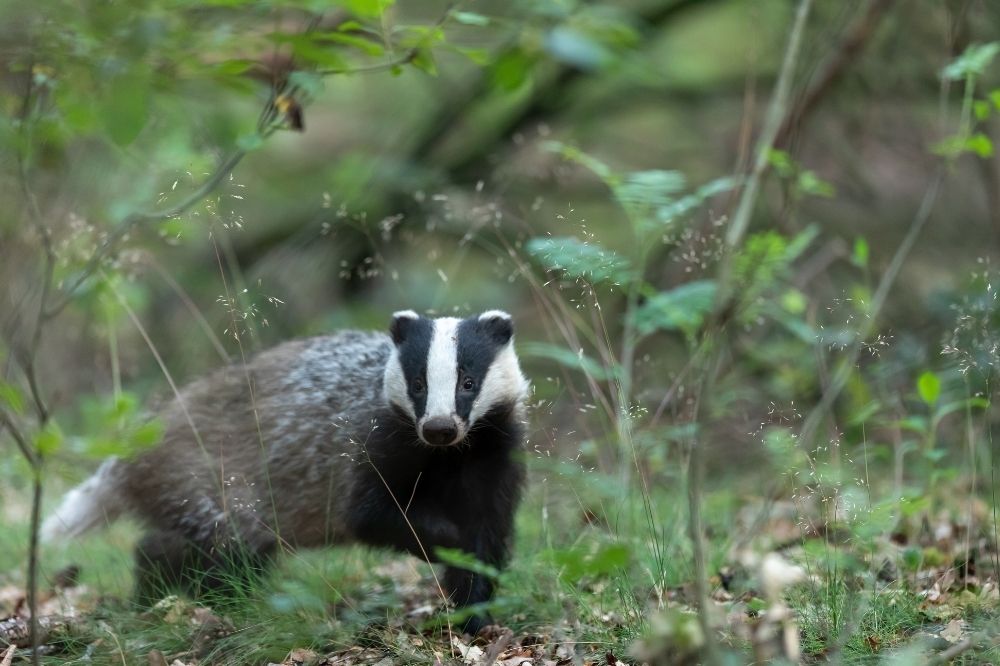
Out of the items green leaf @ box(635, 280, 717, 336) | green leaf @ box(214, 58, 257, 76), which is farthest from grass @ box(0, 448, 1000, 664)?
green leaf @ box(214, 58, 257, 76)

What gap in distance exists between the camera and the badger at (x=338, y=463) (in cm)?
440

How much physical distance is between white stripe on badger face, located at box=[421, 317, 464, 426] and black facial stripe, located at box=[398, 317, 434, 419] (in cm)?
3

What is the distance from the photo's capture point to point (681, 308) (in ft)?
16.3

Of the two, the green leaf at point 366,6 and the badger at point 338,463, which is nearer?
the green leaf at point 366,6

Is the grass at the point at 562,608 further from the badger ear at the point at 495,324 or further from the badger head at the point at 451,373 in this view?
the badger ear at the point at 495,324

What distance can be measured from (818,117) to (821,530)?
411 centimetres

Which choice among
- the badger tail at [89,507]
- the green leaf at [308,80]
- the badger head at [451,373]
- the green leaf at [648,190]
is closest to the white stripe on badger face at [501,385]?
the badger head at [451,373]

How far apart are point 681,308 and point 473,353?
3.50ft

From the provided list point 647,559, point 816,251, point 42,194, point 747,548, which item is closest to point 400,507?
point 647,559

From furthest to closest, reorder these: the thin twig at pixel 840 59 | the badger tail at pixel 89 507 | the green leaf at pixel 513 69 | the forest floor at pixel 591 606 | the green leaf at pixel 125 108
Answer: the thin twig at pixel 840 59
the badger tail at pixel 89 507
the green leaf at pixel 513 69
the forest floor at pixel 591 606
the green leaf at pixel 125 108

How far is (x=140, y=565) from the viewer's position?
476 centimetres

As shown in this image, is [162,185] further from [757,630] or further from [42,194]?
[757,630]

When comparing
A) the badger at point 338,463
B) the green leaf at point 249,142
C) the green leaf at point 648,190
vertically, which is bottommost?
the badger at point 338,463

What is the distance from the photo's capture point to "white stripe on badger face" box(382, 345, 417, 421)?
14.5 ft
